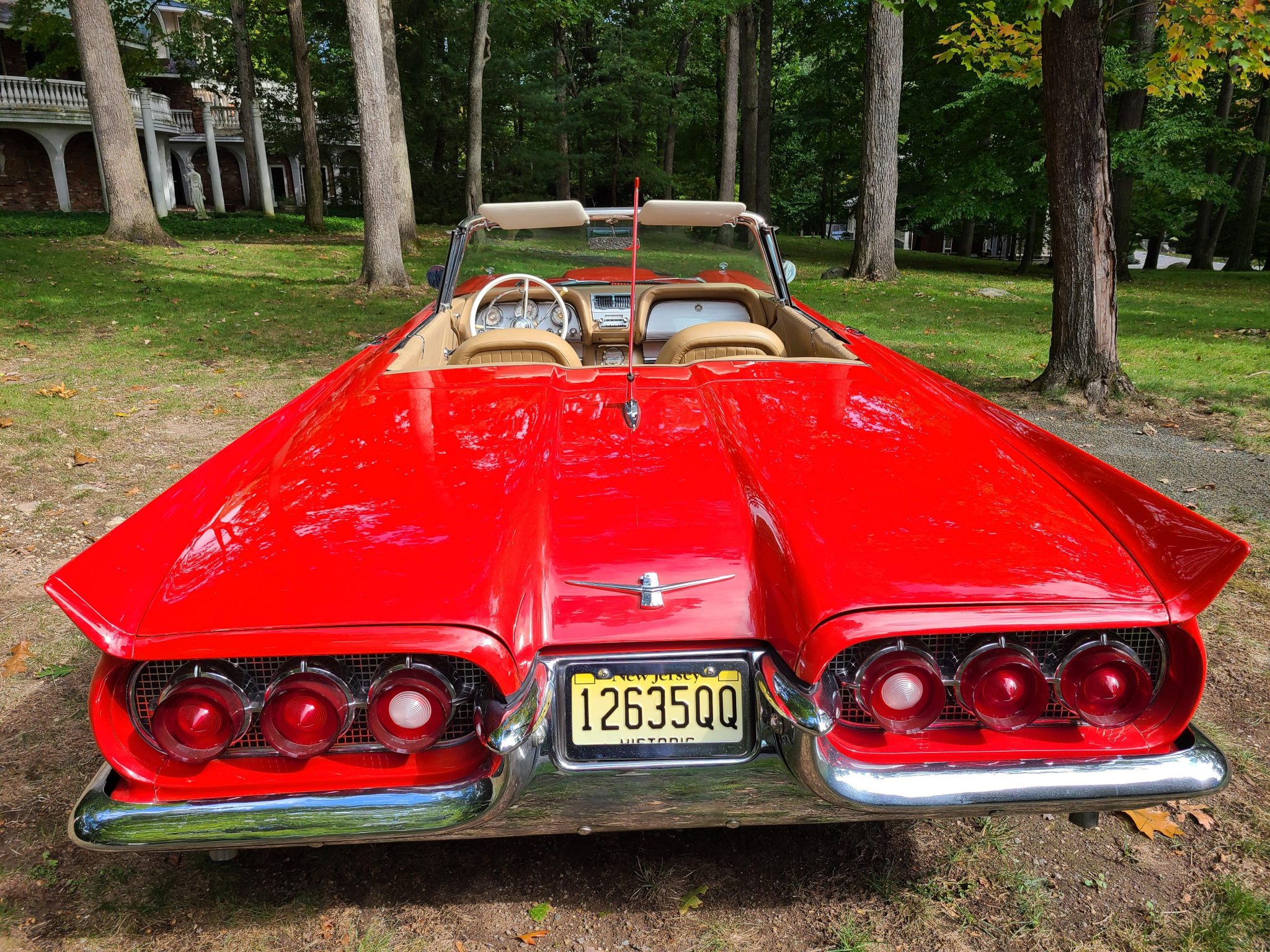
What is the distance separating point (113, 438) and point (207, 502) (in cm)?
409

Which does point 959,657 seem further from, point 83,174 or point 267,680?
point 83,174

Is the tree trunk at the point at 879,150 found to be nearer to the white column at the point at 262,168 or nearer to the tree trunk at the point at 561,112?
the tree trunk at the point at 561,112

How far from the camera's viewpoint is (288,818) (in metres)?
A: 1.54

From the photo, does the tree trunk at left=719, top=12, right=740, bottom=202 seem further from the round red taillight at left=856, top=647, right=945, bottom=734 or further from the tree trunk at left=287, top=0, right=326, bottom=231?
the round red taillight at left=856, top=647, right=945, bottom=734

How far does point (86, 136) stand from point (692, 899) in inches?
1340

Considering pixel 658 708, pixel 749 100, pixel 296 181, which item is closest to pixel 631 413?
pixel 658 708

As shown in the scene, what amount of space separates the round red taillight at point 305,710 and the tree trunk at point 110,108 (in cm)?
1328

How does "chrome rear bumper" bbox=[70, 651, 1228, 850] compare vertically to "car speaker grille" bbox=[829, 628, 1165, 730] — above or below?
below

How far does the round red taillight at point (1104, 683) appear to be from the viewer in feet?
5.31

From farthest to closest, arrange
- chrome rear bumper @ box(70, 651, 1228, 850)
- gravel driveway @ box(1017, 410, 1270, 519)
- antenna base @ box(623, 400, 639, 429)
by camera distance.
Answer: gravel driveway @ box(1017, 410, 1270, 519) → antenna base @ box(623, 400, 639, 429) → chrome rear bumper @ box(70, 651, 1228, 850)

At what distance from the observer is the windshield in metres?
4.14

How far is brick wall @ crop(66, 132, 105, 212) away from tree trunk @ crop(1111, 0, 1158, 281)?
28945 mm

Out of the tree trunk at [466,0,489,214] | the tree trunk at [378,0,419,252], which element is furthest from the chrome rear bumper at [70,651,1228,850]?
the tree trunk at [466,0,489,214]

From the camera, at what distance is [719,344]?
10.0 ft
